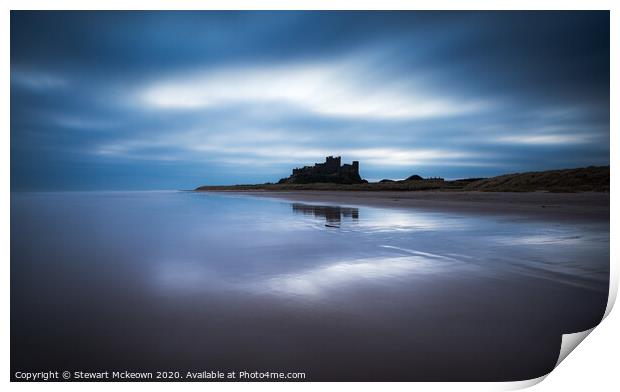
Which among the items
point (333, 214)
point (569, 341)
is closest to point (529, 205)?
point (333, 214)

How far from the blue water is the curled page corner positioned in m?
0.05

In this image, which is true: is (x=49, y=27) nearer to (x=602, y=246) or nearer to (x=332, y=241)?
(x=332, y=241)

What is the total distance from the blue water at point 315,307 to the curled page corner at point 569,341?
53 millimetres

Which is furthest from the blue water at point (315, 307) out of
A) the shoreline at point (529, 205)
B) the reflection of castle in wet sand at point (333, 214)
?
the shoreline at point (529, 205)

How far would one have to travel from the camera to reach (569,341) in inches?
103

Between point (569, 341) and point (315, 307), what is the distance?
1.90 metres

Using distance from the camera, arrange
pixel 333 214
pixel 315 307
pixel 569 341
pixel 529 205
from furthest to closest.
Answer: pixel 529 205, pixel 333 214, pixel 315 307, pixel 569 341

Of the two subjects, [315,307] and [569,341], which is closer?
[569,341]

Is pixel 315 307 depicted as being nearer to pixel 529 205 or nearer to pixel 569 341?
pixel 569 341

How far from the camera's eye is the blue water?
91.4 inches

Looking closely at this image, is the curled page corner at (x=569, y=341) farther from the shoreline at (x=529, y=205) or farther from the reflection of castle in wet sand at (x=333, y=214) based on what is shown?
the shoreline at (x=529, y=205)

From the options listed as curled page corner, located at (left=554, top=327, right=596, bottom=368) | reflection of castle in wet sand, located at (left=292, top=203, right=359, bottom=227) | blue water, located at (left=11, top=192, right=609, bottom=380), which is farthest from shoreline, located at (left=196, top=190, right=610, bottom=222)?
curled page corner, located at (left=554, top=327, right=596, bottom=368)

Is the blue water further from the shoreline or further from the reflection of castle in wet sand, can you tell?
the shoreline

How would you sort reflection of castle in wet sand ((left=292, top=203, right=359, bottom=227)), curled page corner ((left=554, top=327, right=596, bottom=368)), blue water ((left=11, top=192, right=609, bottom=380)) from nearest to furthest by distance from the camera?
blue water ((left=11, top=192, right=609, bottom=380)) → curled page corner ((left=554, top=327, right=596, bottom=368)) → reflection of castle in wet sand ((left=292, top=203, right=359, bottom=227))
